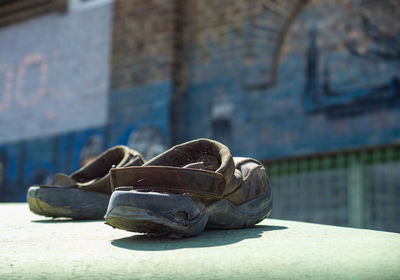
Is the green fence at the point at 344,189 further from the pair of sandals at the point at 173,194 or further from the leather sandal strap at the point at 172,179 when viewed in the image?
the leather sandal strap at the point at 172,179

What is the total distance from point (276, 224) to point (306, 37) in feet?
18.9

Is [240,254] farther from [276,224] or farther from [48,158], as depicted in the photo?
[48,158]

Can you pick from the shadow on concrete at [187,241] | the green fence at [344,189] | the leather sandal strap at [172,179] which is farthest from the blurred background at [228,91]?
the leather sandal strap at [172,179]

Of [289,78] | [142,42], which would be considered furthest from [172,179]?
[142,42]

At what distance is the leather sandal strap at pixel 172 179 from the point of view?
2521 mm

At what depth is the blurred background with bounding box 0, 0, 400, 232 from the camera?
25.9ft

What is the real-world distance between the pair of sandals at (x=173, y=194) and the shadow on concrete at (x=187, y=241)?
0.04 m

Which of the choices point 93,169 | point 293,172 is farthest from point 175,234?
point 293,172

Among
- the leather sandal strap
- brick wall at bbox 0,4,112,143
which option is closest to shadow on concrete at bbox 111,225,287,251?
the leather sandal strap

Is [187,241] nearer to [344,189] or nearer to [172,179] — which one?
[172,179]

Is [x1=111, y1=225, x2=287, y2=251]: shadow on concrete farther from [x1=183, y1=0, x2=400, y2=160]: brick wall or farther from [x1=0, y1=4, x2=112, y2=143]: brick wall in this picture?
[x1=0, y1=4, x2=112, y2=143]: brick wall

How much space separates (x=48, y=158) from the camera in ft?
37.8

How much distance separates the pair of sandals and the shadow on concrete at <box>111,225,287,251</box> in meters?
0.04

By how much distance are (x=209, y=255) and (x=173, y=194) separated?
354 mm
